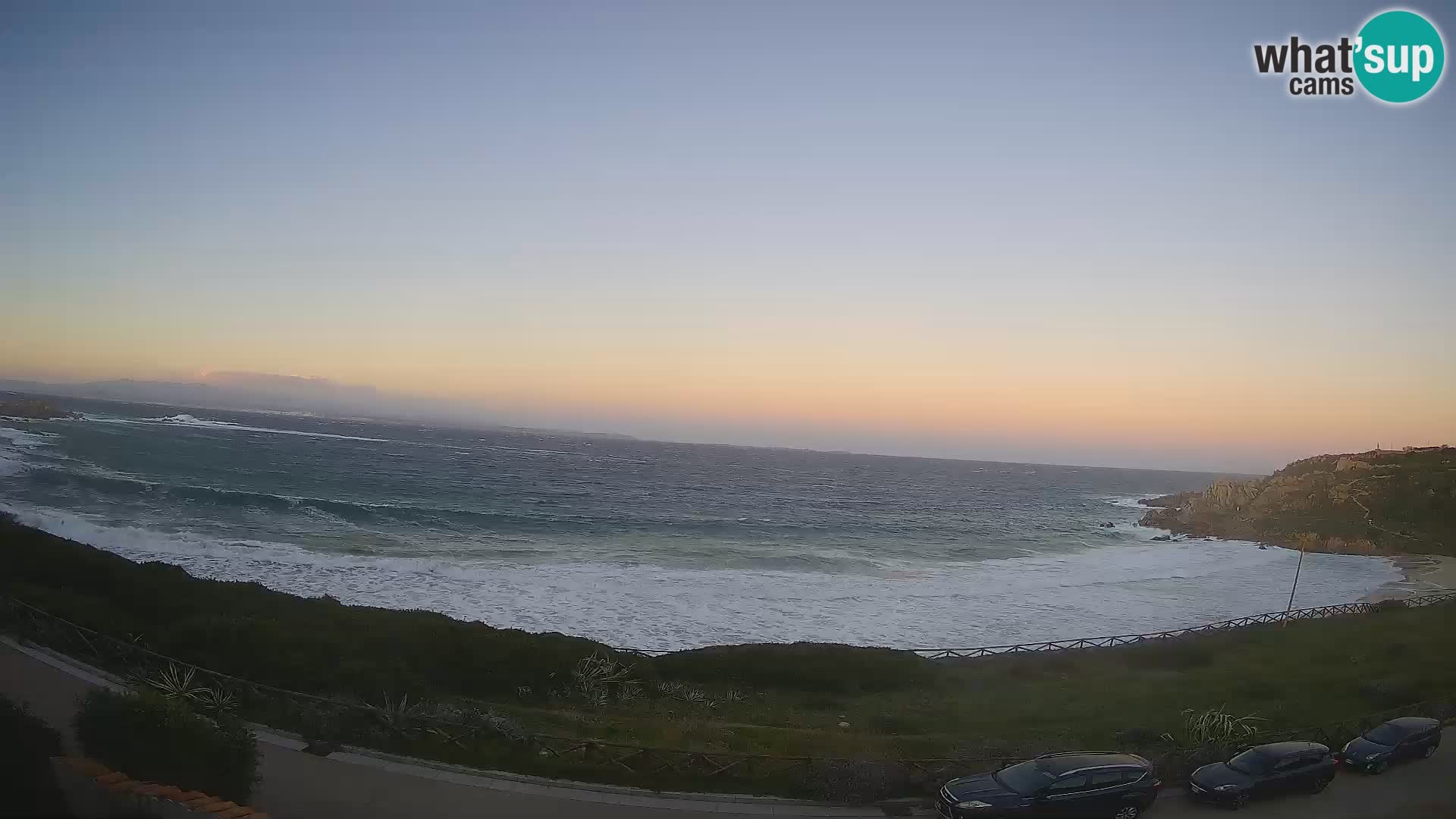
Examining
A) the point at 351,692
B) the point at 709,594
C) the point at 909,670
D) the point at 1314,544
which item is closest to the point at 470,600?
the point at 709,594

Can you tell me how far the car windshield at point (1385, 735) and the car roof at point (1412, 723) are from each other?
5.2 inches

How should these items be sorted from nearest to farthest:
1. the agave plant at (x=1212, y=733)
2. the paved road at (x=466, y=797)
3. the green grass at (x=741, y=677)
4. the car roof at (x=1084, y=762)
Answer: the paved road at (x=466, y=797), the car roof at (x=1084, y=762), the agave plant at (x=1212, y=733), the green grass at (x=741, y=677)

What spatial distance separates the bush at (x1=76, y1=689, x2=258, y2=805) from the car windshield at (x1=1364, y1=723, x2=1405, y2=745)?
78.1ft

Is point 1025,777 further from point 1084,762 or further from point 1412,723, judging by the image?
point 1412,723

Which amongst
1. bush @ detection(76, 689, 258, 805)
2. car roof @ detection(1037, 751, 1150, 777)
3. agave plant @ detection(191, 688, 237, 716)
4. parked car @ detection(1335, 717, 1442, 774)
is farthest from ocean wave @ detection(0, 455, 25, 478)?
parked car @ detection(1335, 717, 1442, 774)


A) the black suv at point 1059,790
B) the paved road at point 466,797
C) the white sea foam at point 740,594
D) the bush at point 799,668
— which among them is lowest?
the white sea foam at point 740,594

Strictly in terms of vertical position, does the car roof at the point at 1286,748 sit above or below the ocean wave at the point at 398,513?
above

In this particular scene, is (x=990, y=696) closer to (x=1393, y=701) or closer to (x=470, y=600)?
(x=1393, y=701)

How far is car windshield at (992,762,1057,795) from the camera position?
1370cm

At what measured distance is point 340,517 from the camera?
177ft

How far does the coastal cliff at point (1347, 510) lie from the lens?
232 feet

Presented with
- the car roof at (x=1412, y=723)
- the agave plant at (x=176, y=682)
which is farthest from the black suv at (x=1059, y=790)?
the agave plant at (x=176, y=682)

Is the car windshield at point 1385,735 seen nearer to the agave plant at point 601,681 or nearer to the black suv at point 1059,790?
the black suv at point 1059,790

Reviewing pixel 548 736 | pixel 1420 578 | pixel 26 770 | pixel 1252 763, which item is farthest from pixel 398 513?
pixel 1420 578
